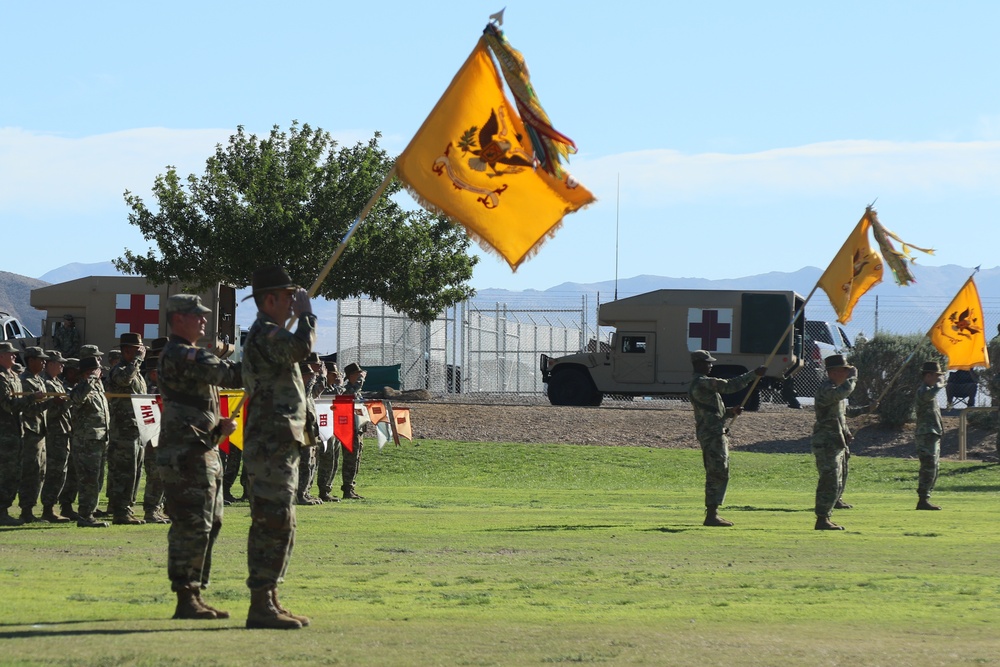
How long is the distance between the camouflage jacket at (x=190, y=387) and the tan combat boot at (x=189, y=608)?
832 millimetres

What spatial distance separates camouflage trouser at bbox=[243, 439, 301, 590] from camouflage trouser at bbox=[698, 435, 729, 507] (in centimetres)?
817

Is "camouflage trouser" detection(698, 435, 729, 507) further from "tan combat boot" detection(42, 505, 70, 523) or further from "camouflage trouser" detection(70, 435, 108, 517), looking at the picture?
"tan combat boot" detection(42, 505, 70, 523)

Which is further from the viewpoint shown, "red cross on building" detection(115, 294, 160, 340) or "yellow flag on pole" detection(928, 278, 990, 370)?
"red cross on building" detection(115, 294, 160, 340)

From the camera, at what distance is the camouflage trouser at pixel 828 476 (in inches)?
598

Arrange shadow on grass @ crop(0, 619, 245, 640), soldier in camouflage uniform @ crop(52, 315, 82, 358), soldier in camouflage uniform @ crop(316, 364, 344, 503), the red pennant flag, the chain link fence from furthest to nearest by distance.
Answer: the chain link fence < soldier in camouflage uniform @ crop(52, 315, 82, 358) < soldier in camouflage uniform @ crop(316, 364, 344, 503) < the red pennant flag < shadow on grass @ crop(0, 619, 245, 640)

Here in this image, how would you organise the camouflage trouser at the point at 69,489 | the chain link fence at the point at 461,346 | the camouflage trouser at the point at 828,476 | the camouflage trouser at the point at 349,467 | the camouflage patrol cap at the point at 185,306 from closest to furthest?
the camouflage patrol cap at the point at 185,306 → the camouflage trouser at the point at 828,476 → the camouflage trouser at the point at 69,489 → the camouflage trouser at the point at 349,467 → the chain link fence at the point at 461,346

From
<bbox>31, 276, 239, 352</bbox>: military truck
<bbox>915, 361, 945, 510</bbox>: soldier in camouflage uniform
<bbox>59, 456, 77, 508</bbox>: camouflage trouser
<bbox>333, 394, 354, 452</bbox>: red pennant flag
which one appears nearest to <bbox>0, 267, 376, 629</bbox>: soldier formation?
<bbox>59, 456, 77, 508</bbox>: camouflage trouser

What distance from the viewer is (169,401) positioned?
8320mm

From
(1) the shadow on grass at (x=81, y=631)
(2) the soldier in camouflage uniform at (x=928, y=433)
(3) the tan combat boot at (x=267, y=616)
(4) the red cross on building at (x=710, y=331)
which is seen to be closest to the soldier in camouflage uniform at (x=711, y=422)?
(2) the soldier in camouflage uniform at (x=928, y=433)

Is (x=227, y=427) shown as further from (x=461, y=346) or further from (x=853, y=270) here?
(x=461, y=346)

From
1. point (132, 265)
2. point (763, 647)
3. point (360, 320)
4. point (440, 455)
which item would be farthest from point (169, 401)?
point (360, 320)

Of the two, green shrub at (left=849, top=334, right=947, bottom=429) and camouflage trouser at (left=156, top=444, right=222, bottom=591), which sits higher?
green shrub at (left=849, top=334, right=947, bottom=429)

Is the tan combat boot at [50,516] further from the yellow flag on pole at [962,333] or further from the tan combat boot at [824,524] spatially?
the yellow flag on pole at [962,333]

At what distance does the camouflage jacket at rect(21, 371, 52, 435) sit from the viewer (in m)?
14.4
